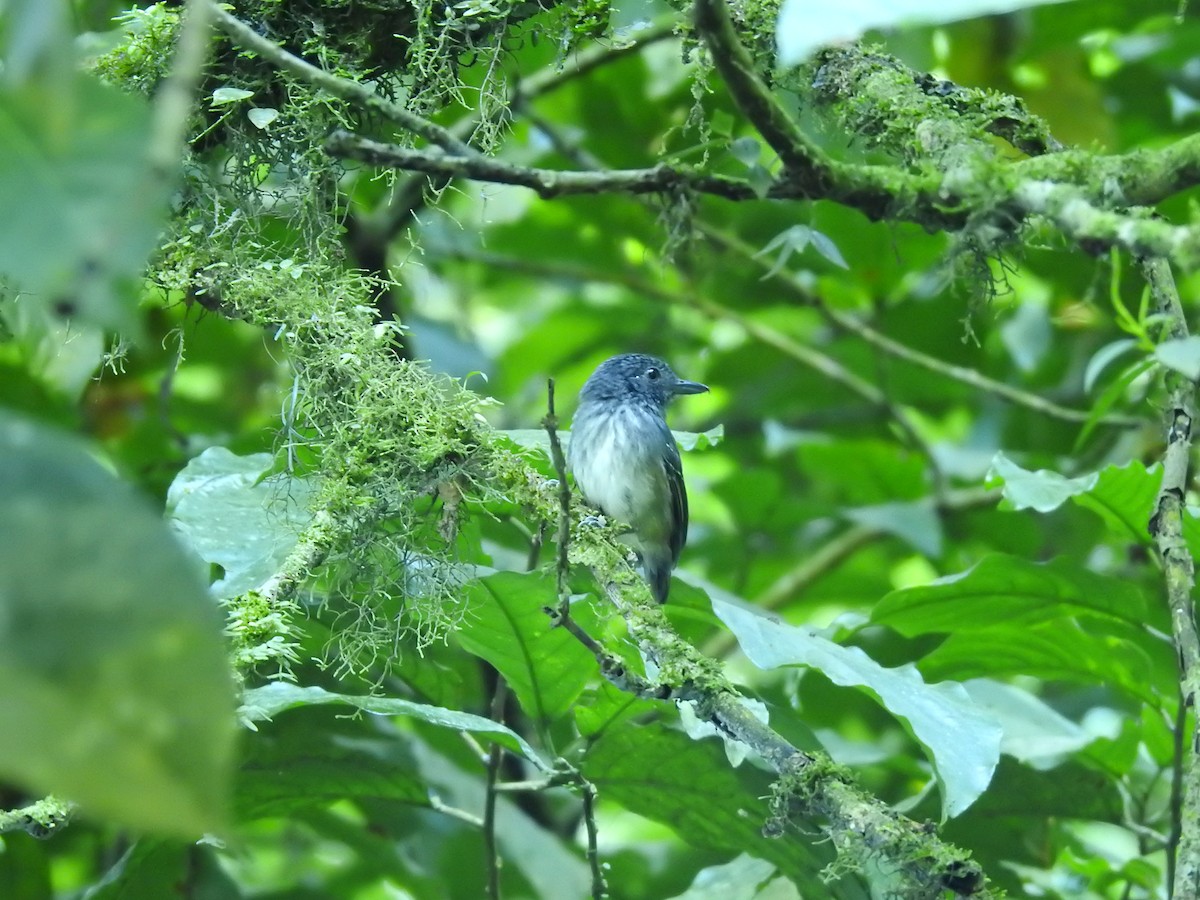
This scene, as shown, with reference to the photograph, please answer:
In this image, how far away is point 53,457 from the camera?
816 millimetres

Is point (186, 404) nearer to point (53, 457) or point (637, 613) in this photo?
point (637, 613)

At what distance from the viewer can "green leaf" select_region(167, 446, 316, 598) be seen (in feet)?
7.68

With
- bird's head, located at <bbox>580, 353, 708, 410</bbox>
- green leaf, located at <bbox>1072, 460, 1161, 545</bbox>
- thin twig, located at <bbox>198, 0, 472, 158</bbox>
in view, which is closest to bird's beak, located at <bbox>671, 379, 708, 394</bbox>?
bird's head, located at <bbox>580, 353, 708, 410</bbox>

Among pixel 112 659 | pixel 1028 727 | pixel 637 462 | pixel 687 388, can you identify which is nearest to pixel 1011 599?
pixel 1028 727

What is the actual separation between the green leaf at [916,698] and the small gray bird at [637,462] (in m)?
1.97

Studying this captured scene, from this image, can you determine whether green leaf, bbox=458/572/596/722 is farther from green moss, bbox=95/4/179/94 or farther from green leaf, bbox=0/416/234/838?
green leaf, bbox=0/416/234/838

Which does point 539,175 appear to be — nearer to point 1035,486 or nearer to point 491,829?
point 1035,486

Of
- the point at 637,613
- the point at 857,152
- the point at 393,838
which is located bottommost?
the point at 393,838

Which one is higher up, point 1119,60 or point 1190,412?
point 1119,60

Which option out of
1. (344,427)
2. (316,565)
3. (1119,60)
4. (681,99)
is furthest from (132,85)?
(1119,60)

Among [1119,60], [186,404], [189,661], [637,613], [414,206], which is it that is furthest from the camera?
[186,404]

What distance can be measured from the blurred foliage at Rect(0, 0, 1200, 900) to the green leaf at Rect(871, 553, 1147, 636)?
0.4 inches

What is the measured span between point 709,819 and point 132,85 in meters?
1.85

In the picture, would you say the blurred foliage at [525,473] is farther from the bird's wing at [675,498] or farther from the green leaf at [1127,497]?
the bird's wing at [675,498]
